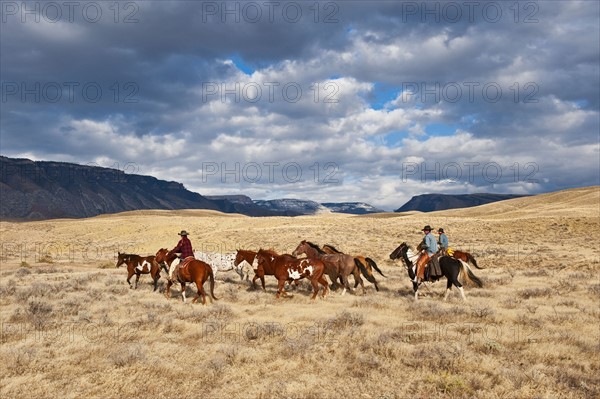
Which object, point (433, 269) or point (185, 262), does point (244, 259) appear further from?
point (433, 269)

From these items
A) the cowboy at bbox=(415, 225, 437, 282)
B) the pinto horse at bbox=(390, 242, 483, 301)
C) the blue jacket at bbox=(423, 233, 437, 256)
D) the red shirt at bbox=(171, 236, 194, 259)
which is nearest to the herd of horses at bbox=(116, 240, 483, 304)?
the pinto horse at bbox=(390, 242, 483, 301)

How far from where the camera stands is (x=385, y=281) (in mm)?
20203

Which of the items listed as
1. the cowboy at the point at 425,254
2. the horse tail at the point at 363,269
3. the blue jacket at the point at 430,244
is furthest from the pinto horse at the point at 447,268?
the horse tail at the point at 363,269

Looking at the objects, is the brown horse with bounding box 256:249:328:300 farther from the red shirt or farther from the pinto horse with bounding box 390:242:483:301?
the red shirt

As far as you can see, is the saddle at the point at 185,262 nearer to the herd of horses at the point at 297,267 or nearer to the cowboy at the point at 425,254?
the herd of horses at the point at 297,267

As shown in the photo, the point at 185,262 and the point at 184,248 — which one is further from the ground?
the point at 184,248

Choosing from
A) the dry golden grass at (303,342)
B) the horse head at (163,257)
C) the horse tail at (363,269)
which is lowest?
the dry golden grass at (303,342)

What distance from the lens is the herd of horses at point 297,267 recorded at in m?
14.5

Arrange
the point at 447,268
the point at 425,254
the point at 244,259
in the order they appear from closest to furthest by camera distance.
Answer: the point at 447,268 < the point at 425,254 < the point at 244,259

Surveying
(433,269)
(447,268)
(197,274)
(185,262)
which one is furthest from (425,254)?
(185,262)

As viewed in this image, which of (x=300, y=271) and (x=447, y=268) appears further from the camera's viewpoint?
(x=300, y=271)

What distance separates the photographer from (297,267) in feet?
51.0

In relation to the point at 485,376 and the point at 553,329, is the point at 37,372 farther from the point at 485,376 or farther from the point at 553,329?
the point at 553,329

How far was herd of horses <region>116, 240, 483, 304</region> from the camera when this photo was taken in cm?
1453
